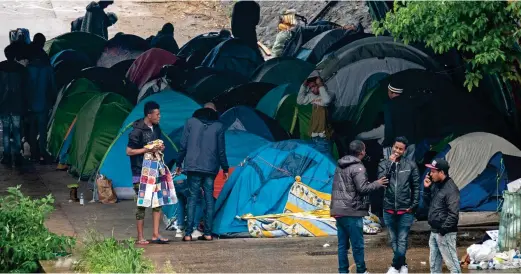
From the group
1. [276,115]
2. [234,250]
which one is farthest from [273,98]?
[234,250]

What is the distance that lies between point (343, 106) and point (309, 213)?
9.12ft

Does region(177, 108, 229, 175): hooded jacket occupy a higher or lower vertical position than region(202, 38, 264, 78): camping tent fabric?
lower

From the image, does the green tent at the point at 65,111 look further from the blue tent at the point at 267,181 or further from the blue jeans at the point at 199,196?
the blue jeans at the point at 199,196

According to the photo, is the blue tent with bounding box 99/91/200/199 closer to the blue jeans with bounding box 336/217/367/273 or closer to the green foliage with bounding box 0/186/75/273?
the green foliage with bounding box 0/186/75/273

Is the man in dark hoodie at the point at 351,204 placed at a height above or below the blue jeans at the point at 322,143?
below

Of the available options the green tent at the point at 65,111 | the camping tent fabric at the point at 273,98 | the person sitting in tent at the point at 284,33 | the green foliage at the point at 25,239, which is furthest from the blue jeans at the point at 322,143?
the person sitting in tent at the point at 284,33

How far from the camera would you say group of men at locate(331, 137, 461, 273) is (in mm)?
10477

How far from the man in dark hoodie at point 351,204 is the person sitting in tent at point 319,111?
4466 mm

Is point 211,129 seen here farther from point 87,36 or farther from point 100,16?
point 100,16

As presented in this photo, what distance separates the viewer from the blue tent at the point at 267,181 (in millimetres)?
13734

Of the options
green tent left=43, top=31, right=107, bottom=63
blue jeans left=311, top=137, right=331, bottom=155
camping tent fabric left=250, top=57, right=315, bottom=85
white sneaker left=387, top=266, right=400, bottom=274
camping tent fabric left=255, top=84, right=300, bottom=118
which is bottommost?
white sneaker left=387, top=266, right=400, bottom=274

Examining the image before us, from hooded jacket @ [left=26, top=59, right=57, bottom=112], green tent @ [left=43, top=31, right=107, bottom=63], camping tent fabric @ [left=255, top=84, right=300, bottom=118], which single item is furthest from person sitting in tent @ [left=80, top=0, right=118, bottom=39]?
camping tent fabric @ [left=255, top=84, right=300, bottom=118]

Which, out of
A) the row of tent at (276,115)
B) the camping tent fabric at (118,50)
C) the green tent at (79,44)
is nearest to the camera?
the row of tent at (276,115)

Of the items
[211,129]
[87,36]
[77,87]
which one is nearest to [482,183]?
[211,129]
